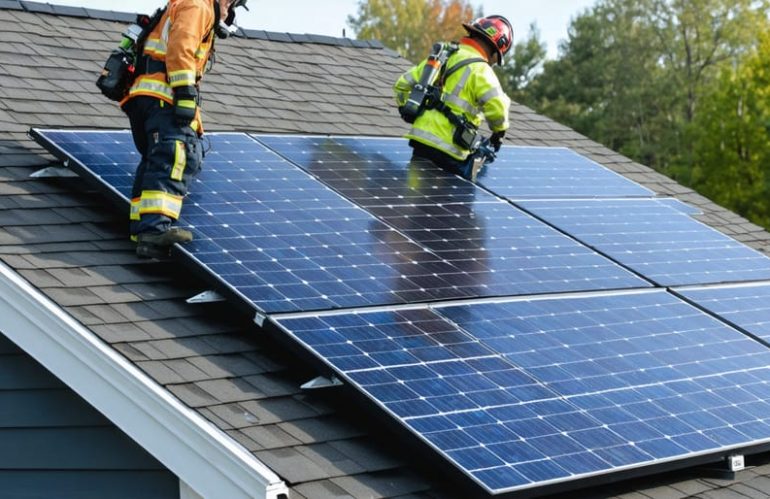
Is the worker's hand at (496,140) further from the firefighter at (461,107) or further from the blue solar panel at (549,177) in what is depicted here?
the blue solar panel at (549,177)

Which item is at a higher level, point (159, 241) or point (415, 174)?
point (415, 174)

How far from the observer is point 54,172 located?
938 centimetres

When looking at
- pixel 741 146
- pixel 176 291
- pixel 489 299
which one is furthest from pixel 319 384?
pixel 741 146

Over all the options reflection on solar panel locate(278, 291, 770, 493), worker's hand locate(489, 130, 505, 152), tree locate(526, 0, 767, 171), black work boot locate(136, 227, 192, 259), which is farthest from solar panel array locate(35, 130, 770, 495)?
tree locate(526, 0, 767, 171)

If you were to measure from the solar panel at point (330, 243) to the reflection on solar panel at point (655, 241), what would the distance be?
1.01 feet

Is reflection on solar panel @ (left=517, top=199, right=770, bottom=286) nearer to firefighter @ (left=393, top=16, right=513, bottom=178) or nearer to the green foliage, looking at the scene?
firefighter @ (left=393, top=16, right=513, bottom=178)

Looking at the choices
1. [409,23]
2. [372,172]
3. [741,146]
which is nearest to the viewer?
[372,172]

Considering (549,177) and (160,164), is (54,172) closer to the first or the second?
(160,164)

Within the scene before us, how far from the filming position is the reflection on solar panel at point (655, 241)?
10.3 metres

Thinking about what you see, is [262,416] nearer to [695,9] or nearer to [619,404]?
[619,404]

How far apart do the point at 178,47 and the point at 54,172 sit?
4.84 ft

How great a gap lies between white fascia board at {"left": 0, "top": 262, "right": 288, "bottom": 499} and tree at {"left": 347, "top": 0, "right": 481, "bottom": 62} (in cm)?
7971

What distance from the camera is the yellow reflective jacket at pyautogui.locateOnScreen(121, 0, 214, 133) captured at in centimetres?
859

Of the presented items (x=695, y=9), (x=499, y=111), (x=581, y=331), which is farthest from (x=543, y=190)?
(x=695, y=9)
